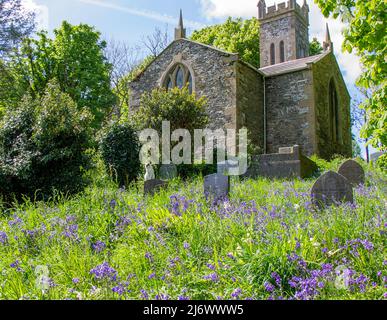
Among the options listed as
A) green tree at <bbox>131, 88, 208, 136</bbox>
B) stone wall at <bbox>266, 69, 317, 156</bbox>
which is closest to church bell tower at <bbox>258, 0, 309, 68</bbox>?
stone wall at <bbox>266, 69, 317, 156</bbox>

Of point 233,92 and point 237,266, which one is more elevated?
point 233,92

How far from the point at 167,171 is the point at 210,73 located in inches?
299

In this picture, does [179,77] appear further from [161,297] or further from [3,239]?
[161,297]

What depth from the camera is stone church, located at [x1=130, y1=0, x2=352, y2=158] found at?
1770 centimetres

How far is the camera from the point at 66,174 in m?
8.95

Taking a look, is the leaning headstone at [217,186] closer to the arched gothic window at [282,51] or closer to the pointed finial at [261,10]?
the arched gothic window at [282,51]

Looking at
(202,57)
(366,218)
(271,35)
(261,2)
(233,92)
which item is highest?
(261,2)

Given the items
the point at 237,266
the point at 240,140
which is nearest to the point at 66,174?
the point at 237,266

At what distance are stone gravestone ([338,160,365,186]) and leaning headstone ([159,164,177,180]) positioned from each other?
511 centimetres

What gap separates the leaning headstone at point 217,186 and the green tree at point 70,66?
19898 millimetres

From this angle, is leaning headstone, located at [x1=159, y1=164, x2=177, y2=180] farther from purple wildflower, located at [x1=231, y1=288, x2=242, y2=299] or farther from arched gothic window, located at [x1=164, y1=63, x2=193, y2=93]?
purple wildflower, located at [x1=231, y1=288, x2=242, y2=299]

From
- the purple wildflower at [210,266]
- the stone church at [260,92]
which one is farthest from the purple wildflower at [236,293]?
the stone church at [260,92]

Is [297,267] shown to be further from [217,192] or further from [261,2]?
[261,2]

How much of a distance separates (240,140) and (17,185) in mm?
9132
